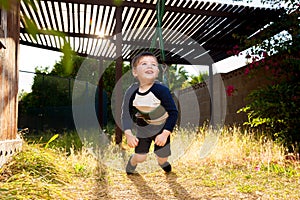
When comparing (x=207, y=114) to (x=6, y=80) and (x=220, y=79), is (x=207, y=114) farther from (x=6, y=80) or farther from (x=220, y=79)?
(x=6, y=80)

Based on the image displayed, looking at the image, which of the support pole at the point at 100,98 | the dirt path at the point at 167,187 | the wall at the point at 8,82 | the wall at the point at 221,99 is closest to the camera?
the dirt path at the point at 167,187

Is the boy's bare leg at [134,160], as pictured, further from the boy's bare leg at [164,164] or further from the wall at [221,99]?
the wall at [221,99]

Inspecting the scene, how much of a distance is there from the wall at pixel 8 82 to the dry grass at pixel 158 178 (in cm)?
16

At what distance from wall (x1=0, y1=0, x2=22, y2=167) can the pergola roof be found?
3.86ft

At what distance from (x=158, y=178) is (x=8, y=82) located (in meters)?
1.76

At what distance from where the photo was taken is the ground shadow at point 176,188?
8.84ft

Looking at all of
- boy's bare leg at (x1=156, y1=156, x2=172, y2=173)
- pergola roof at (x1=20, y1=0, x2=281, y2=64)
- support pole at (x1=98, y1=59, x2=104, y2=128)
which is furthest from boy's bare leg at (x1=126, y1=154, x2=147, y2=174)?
support pole at (x1=98, y1=59, x2=104, y2=128)

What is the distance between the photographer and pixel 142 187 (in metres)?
3.02

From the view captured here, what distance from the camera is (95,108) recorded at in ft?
38.0

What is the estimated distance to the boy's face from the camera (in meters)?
2.58

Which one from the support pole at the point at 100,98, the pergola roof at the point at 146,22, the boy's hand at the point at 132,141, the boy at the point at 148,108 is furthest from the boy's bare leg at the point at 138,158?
the support pole at the point at 100,98

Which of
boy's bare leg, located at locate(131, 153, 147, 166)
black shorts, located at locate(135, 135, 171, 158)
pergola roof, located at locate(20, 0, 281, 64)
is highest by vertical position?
pergola roof, located at locate(20, 0, 281, 64)

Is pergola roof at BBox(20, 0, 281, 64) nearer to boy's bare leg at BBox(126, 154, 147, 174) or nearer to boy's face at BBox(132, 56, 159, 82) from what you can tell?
boy's bare leg at BBox(126, 154, 147, 174)

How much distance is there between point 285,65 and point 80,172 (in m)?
3.65
